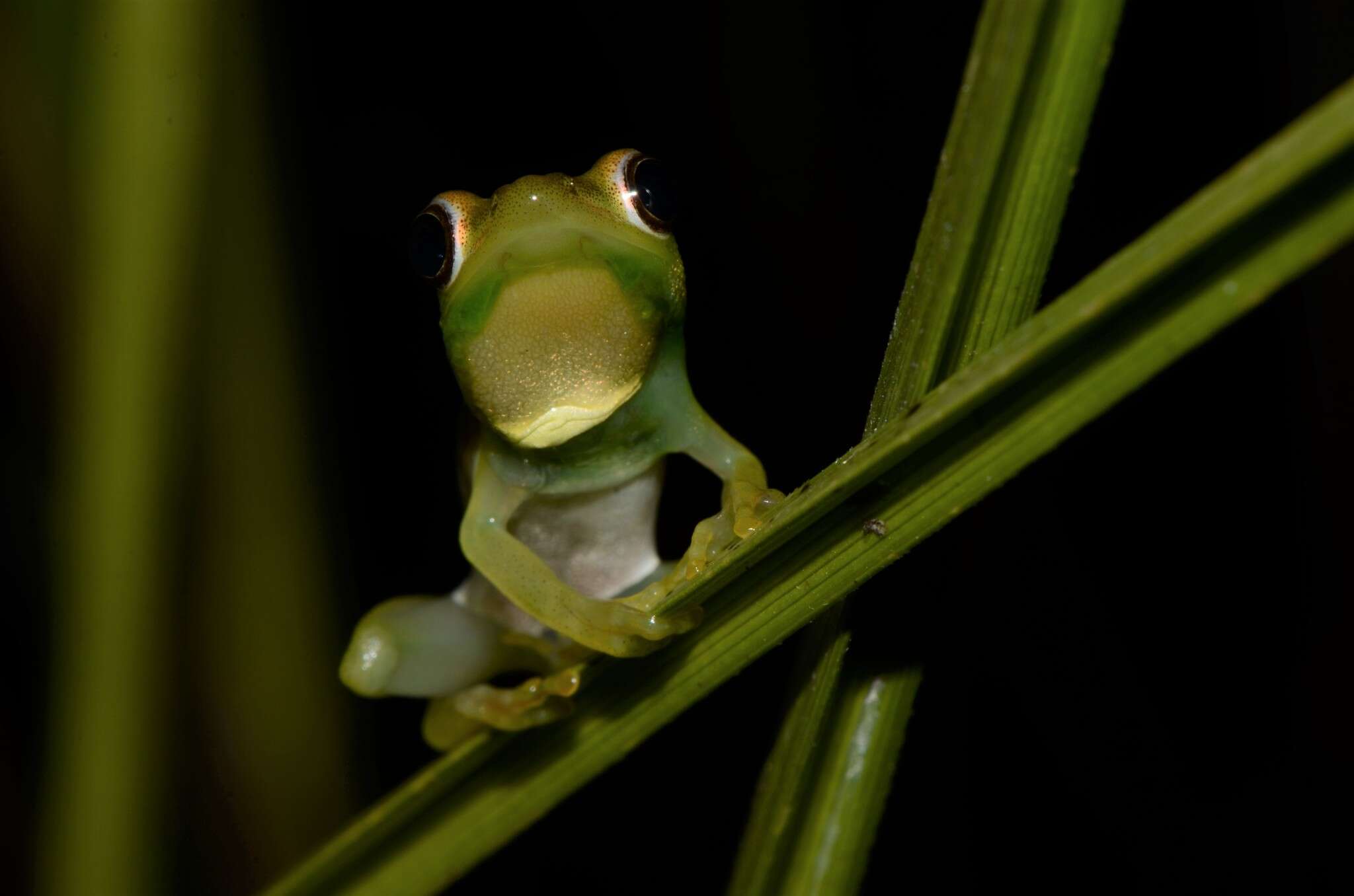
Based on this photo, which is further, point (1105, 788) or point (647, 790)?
point (647, 790)

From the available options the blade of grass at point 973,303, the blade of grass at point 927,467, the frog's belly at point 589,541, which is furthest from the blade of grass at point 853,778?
the frog's belly at point 589,541

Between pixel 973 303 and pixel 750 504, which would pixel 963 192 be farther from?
pixel 750 504

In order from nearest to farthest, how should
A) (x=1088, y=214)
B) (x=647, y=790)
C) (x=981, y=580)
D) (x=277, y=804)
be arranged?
(x=981, y=580)
(x=277, y=804)
(x=1088, y=214)
(x=647, y=790)

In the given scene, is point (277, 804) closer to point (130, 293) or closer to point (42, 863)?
point (42, 863)

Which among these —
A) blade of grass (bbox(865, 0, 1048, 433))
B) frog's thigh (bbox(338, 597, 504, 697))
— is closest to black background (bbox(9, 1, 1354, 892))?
frog's thigh (bbox(338, 597, 504, 697))

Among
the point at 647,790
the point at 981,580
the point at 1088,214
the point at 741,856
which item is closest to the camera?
the point at 741,856

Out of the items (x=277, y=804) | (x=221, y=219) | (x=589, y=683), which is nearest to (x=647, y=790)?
(x=277, y=804)

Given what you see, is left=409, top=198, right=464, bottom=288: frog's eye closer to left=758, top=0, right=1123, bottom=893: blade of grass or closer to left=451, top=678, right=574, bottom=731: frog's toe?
left=451, top=678, right=574, bottom=731: frog's toe

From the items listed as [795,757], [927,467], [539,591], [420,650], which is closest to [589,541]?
[420,650]

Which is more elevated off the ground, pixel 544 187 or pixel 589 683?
pixel 544 187
